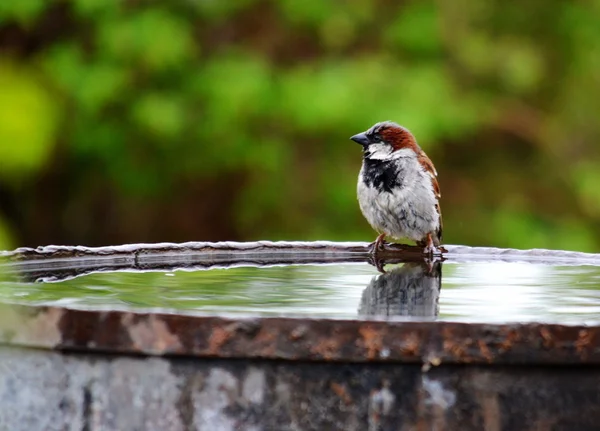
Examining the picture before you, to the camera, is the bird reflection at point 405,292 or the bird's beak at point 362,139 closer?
the bird reflection at point 405,292

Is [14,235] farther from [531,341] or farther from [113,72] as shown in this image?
[531,341]

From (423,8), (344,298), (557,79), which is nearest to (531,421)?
(344,298)

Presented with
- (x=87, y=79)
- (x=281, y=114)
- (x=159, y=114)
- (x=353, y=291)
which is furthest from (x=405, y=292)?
(x=87, y=79)

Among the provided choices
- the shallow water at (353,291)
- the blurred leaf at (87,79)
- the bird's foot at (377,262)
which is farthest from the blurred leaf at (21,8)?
the shallow water at (353,291)

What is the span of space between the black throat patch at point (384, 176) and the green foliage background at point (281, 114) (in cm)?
368

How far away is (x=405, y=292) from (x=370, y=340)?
1.22 m

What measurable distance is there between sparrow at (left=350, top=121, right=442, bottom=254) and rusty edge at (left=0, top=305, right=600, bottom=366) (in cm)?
311

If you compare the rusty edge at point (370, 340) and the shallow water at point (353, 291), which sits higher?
the shallow water at point (353, 291)

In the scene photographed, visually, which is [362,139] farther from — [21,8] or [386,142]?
[21,8]

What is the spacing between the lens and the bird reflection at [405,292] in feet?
7.44

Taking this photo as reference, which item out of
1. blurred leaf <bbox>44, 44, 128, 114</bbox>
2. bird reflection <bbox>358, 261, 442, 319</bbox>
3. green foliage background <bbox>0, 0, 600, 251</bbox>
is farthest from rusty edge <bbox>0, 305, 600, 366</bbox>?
blurred leaf <bbox>44, 44, 128, 114</bbox>

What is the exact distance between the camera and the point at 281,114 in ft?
29.0

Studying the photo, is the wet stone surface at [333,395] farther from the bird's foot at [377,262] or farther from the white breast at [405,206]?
the white breast at [405,206]

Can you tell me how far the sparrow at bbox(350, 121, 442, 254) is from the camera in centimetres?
458
